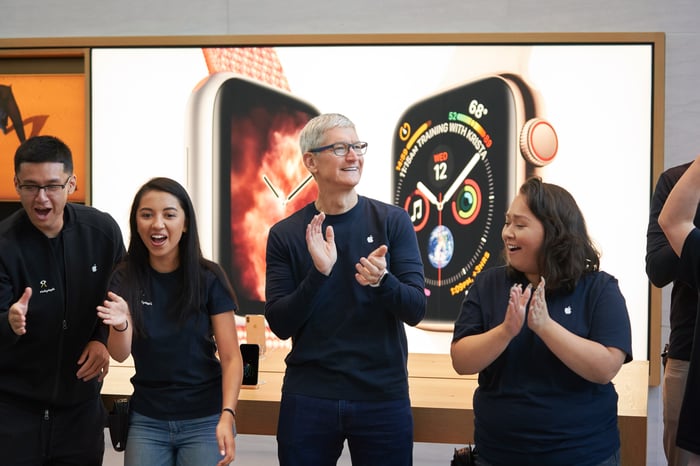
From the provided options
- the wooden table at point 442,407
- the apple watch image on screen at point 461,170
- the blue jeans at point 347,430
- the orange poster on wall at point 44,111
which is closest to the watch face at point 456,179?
the apple watch image on screen at point 461,170

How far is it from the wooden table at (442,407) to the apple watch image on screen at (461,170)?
4.49 feet

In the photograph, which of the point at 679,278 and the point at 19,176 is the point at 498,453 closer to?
the point at 679,278

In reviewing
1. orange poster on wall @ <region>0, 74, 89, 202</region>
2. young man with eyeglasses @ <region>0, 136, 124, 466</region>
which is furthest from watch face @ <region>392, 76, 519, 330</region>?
young man with eyeglasses @ <region>0, 136, 124, 466</region>

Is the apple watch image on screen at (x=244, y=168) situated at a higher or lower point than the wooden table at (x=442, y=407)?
higher

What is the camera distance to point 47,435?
7.57ft

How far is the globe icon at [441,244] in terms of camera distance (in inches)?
169

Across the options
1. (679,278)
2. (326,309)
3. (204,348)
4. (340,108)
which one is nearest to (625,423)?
(679,278)

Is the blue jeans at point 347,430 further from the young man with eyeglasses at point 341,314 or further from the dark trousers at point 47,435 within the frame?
the dark trousers at point 47,435

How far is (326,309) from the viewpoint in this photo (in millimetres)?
2248

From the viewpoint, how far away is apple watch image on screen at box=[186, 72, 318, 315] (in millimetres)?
4387

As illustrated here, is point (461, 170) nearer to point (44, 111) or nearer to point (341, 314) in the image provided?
point (341, 314)

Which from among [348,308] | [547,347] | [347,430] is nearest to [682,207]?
[547,347]

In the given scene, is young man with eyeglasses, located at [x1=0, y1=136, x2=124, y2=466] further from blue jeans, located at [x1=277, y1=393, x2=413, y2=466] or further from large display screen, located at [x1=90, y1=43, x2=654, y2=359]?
large display screen, located at [x1=90, y1=43, x2=654, y2=359]

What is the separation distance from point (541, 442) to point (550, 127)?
2.52 metres
